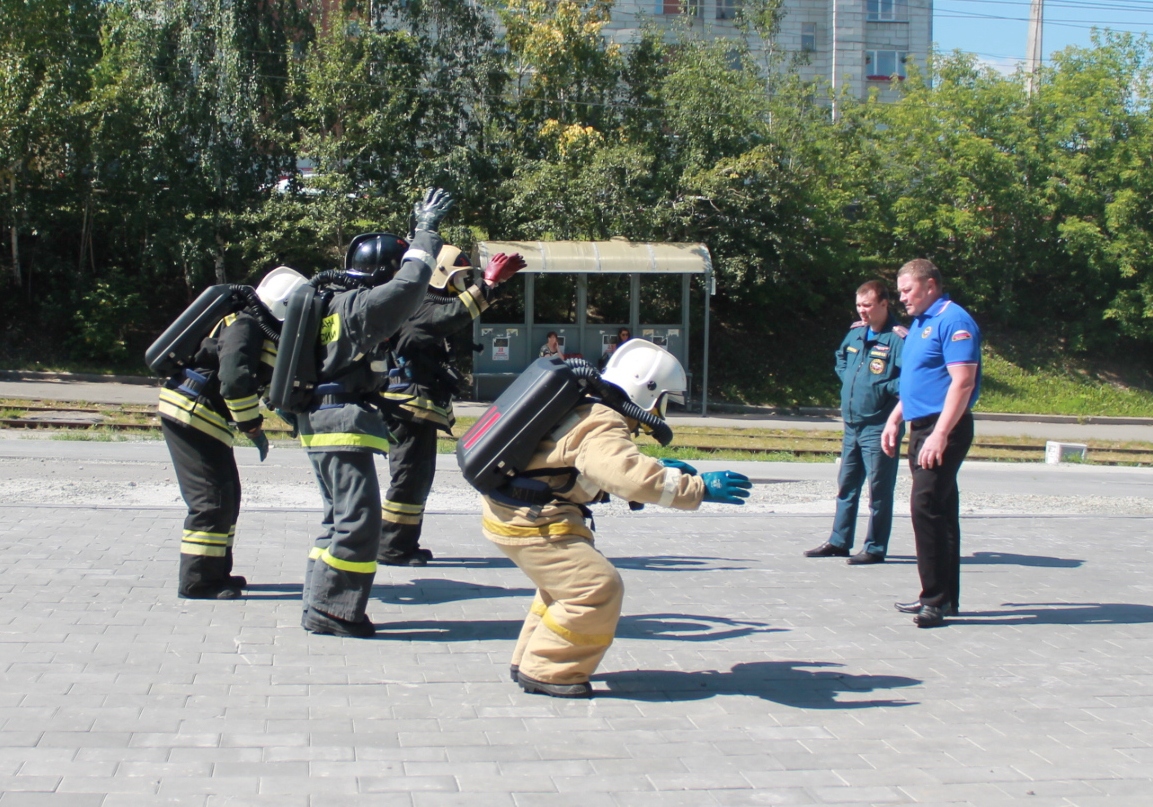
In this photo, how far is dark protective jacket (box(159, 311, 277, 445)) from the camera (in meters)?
5.59

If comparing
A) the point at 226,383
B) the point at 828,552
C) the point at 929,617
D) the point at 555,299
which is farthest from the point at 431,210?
the point at 555,299

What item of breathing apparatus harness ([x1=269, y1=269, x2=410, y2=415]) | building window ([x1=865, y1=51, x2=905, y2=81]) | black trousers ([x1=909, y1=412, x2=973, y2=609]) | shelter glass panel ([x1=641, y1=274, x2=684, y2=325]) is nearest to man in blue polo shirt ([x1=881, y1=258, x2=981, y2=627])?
black trousers ([x1=909, y1=412, x2=973, y2=609])

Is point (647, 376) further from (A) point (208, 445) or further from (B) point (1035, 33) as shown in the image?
(B) point (1035, 33)

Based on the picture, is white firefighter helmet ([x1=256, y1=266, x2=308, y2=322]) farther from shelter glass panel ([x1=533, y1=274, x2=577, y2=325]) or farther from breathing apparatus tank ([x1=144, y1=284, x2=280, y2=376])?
shelter glass panel ([x1=533, y1=274, x2=577, y2=325])

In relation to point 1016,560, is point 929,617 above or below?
above

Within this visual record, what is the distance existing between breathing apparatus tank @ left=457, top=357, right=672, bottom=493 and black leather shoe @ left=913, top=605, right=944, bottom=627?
2.31 m

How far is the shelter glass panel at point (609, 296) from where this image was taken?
1045 inches

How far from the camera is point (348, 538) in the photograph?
17.2 ft

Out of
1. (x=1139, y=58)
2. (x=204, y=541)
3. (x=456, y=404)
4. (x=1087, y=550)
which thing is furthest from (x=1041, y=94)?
(x=204, y=541)

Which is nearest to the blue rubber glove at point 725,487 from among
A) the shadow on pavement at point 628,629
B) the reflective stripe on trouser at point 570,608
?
the reflective stripe on trouser at point 570,608

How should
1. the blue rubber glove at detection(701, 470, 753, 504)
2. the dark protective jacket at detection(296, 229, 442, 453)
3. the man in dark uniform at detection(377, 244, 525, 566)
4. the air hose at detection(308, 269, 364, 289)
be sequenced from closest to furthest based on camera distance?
the blue rubber glove at detection(701, 470, 753, 504) < the dark protective jacket at detection(296, 229, 442, 453) < the air hose at detection(308, 269, 364, 289) < the man in dark uniform at detection(377, 244, 525, 566)

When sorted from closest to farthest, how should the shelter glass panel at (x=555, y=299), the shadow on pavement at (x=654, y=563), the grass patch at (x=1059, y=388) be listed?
the shadow on pavement at (x=654, y=563), the shelter glass panel at (x=555, y=299), the grass patch at (x=1059, y=388)

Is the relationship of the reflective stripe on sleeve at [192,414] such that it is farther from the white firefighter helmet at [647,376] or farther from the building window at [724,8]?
the building window at [724,8]

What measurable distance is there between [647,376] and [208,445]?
8.88 ft
